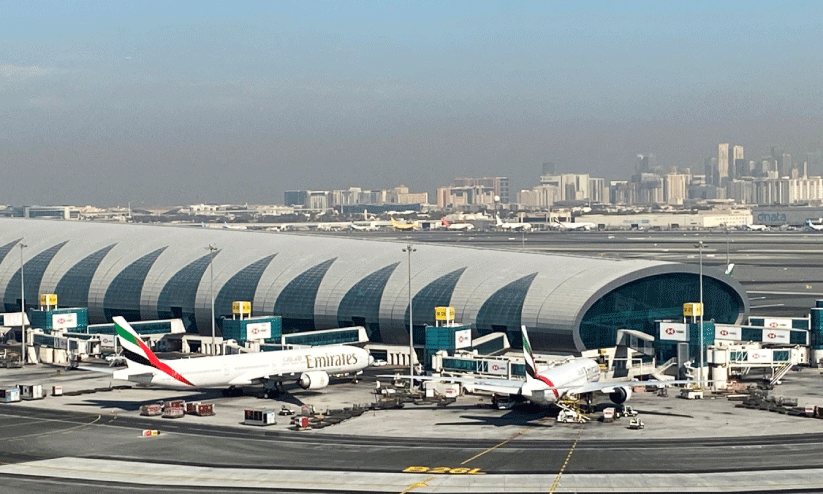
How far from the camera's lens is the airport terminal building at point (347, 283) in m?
118

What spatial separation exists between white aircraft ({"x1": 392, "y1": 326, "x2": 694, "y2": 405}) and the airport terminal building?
911 inches

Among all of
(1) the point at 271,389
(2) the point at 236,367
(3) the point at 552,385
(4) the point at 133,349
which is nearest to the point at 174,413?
(4) the point at 133,349

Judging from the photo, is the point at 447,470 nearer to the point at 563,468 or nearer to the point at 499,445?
the point at 563,468

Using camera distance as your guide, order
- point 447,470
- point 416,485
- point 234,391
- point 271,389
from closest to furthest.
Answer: point 416,485 → point 447,470 → point 271,389 → point 234,391

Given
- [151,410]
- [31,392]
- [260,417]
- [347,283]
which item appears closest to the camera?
[260,417]

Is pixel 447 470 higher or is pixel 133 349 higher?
pixel 133 349

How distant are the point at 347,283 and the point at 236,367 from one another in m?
36.7

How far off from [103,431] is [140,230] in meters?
83.1

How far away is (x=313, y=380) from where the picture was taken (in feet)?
328

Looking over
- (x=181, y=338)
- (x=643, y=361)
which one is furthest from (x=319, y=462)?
(x=181, y=338)

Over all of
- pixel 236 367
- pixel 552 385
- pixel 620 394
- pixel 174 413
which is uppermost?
pixel 236 367

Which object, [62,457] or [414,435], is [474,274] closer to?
[414,435]

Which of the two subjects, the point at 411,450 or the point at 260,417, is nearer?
the point at 411,450

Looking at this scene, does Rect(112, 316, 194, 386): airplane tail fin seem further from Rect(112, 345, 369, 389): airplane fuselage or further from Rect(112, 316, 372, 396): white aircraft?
Rect(112, 345, 369, 389): airplane fuselage
